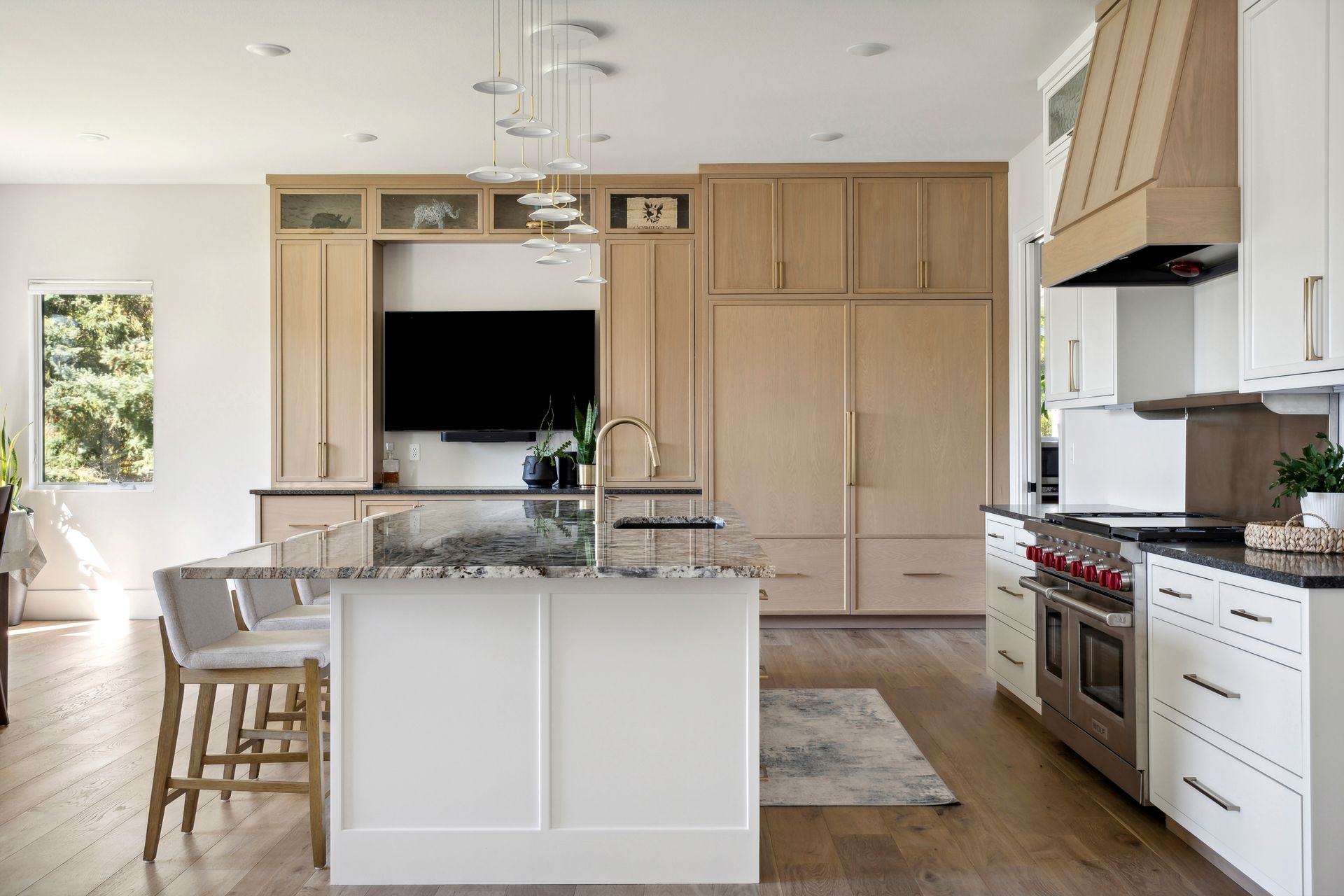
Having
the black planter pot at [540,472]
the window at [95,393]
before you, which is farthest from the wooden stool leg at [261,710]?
the window at [95,393]

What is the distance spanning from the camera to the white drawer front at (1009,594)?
3.79 metres

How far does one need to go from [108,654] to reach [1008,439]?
4970 mm

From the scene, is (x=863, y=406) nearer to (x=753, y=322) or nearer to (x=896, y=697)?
(x=753, y=322)

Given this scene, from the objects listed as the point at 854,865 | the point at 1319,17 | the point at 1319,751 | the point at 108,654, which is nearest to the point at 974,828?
the point at 854,865

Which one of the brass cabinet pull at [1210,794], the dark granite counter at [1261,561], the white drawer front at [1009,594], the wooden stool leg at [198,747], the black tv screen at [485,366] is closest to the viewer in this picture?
the dark granite counter at [1261,561]

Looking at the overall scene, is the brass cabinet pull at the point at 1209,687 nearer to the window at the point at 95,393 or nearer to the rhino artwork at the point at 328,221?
the rhino artwork at the point at 328,221

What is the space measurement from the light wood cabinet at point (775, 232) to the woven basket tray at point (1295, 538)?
11.0ft

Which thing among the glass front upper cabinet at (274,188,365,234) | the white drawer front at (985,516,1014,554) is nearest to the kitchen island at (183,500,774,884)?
the white drawer front at (985,516,1014,554)

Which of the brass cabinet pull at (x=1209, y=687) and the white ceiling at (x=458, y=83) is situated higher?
the white ceiling at (x=458, y=83)

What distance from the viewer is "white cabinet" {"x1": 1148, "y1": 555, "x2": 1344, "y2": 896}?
82.3 inches

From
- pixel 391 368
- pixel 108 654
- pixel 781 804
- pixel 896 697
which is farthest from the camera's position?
pixel 391 368

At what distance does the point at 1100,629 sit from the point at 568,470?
3534mm

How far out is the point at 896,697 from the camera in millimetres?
4191

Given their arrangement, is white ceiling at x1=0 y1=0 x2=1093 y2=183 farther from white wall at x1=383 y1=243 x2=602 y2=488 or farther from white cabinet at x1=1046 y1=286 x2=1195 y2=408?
white cabinet at x1=1046 y1=286 x2=1195 y2=408
